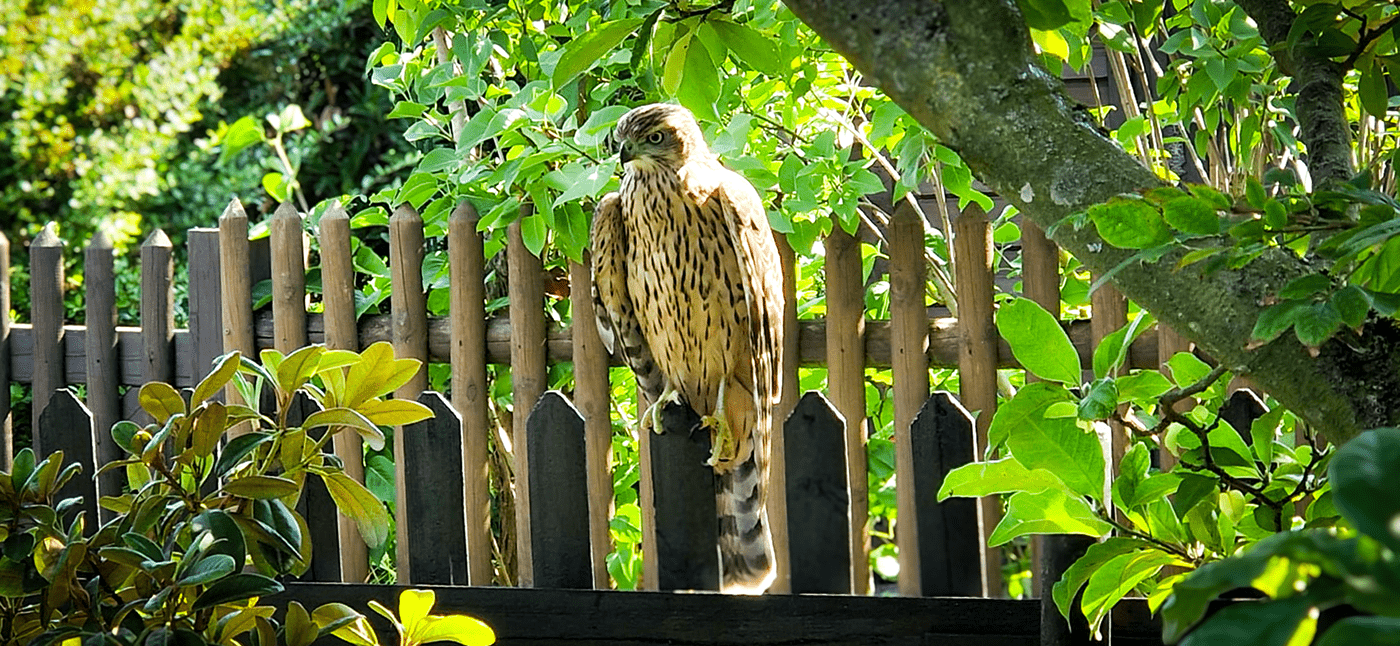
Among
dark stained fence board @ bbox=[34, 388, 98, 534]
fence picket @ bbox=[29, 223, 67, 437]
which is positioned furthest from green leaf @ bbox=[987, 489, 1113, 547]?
fence picket @ bbox=[29, 223, 67, 437]

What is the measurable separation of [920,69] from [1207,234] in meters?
0.25

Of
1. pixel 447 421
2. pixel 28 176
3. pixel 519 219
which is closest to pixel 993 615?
pixel 447 421

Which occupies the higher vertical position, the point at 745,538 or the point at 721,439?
the point at 721,439

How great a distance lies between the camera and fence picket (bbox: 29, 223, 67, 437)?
3527 millimetres

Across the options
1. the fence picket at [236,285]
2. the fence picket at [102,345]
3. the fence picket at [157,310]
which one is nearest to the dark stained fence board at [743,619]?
the fence picket at [236,285]

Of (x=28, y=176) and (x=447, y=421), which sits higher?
(x=28, y=176)

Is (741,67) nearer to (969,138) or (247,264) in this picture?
(247,264)

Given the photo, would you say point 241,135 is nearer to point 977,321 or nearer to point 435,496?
point 435,496

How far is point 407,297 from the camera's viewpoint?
3.12 metres

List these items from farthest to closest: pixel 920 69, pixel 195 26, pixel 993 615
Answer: pixel 195 26 → pixel 993 615 → pixel 920 69

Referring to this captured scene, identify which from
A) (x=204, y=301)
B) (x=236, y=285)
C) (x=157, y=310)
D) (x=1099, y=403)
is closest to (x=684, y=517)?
(x=1099, y=403)

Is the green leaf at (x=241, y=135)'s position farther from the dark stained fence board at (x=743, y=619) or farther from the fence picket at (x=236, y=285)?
the dark stained fence board at (x=743, y=619)

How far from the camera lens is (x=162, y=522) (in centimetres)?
145

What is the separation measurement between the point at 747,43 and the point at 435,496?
1.41m
